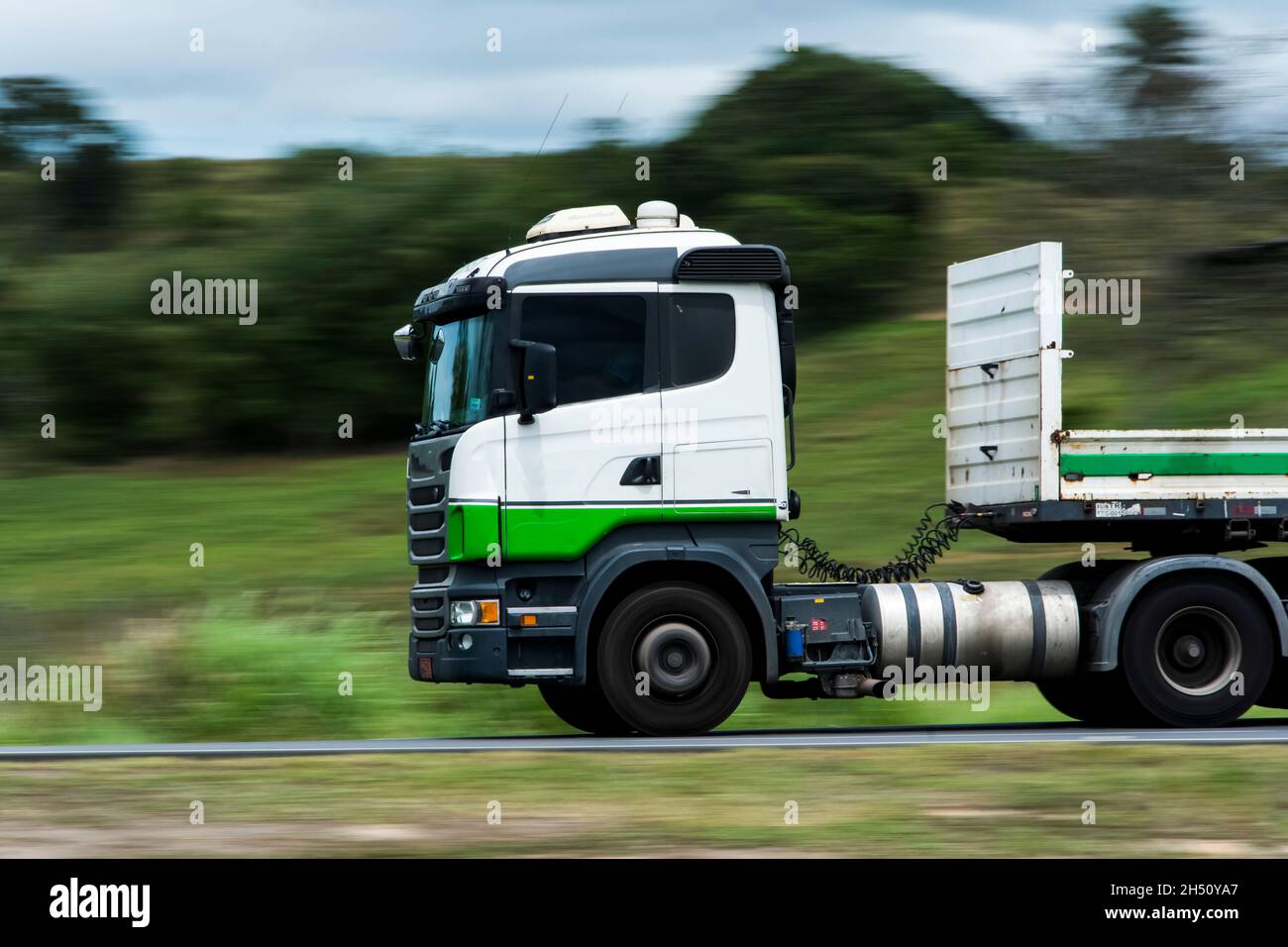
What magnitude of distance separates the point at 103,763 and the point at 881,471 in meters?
15.3

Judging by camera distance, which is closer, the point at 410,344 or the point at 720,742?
the point at 720,742

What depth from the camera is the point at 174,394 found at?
95.7 ft

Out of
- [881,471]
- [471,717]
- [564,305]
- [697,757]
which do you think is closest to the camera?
[697,757]

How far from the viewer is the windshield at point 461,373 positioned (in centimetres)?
1188

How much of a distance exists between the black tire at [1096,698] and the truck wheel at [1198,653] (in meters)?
0.17

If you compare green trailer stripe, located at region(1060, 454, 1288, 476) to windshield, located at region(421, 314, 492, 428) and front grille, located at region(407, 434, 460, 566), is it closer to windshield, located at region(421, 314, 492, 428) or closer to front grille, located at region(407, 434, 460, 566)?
windshield, located at region(421, 314, 492, 428)

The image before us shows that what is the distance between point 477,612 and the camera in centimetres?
1176

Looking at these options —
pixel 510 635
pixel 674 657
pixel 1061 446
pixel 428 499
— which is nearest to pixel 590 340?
pixel 428 499

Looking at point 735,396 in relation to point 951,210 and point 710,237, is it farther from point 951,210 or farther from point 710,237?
point 951,210

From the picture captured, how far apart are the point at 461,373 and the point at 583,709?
265cm

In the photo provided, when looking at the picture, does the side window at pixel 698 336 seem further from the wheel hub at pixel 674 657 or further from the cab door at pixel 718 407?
the wheel hub at pixel 674 657

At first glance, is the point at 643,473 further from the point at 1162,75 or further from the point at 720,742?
the point at 1162,75

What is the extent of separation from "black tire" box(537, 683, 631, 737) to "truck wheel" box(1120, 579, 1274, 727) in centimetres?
349
